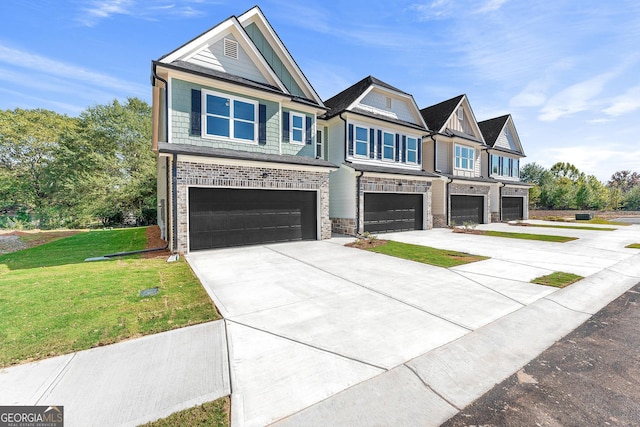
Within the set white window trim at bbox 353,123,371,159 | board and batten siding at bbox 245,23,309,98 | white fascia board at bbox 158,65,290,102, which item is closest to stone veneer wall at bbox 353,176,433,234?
white window trim at bbox 353,123,371,159

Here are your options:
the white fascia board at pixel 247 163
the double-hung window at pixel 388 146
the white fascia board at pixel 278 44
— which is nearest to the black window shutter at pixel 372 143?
the double-hung window at pixel 388 146

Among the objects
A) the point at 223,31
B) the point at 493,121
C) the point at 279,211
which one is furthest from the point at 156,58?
the point at 493,121

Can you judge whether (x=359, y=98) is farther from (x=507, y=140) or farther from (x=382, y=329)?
(x=507, y=140)

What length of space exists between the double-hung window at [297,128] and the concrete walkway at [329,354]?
334 inches

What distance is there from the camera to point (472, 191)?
67.7 feet

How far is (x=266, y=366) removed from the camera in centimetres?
306

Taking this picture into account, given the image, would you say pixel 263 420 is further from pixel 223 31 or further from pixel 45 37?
pixel 45 37

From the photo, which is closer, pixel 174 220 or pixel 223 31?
pixel 174 220

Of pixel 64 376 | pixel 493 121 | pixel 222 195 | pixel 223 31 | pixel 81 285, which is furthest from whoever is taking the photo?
pixel 493 121

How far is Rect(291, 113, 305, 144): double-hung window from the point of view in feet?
42.7

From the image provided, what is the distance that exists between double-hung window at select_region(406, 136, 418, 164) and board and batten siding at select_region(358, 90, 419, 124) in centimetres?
139

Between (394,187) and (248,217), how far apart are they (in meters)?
9.14

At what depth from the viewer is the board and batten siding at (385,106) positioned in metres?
16.2

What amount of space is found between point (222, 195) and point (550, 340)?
33.0ft
